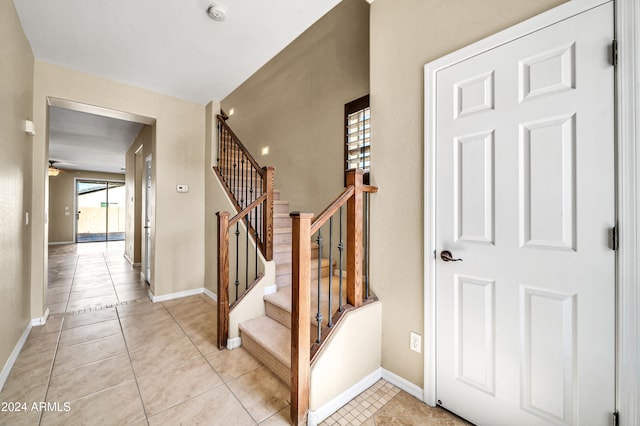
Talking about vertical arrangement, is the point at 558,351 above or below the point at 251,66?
below

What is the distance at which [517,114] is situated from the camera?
1.40 metres

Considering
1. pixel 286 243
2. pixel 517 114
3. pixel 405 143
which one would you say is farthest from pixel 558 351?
pixel 286 243

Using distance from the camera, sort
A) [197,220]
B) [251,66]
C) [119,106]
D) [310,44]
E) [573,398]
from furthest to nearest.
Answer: [197,220] < [310,44] < [119,106] < [251,66] < [573,398]

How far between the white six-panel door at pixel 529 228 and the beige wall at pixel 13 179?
308 centimetres

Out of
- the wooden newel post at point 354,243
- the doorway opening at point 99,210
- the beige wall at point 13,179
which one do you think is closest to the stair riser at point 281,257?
the wooden newel post at point 354,243

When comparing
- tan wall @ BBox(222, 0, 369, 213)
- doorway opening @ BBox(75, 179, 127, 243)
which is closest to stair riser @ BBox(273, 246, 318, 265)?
tan wall @ BBox(222, 0, 369, 213)

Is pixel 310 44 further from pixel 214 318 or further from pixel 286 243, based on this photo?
pixel 214 318

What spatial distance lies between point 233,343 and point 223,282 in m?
0.57

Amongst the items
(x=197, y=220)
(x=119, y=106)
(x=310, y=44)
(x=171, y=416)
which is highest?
(x=310, y=44)

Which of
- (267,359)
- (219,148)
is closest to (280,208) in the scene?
(219,148)

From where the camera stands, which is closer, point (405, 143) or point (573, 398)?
point (573, 398)

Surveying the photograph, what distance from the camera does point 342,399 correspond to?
5.71 feet

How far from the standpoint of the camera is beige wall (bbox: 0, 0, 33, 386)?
6.32ft

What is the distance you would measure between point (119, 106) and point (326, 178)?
2800 mm
